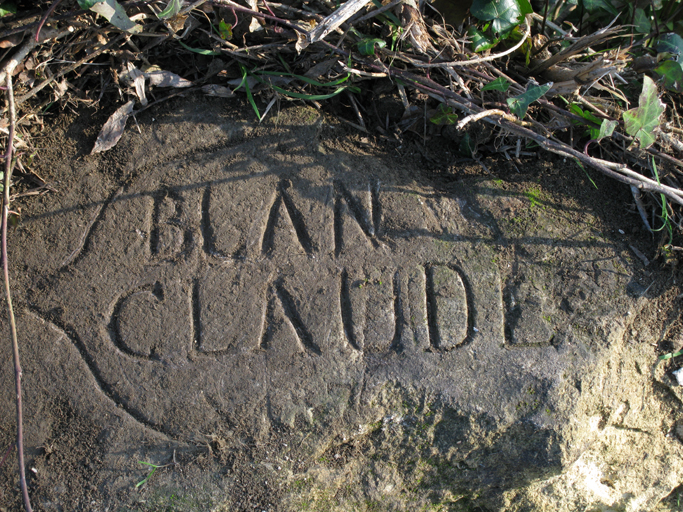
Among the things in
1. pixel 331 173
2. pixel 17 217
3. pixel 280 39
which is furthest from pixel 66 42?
pixel 331 173

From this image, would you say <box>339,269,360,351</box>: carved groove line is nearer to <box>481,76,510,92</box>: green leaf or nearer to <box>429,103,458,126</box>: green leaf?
<box>429,103,458,126</box>: green leaf

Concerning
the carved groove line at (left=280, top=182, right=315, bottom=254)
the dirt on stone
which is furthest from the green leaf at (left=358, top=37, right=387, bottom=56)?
the carved groove line at (left=280, top=182, right=315, bottom=254)

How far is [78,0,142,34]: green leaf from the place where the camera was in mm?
1652

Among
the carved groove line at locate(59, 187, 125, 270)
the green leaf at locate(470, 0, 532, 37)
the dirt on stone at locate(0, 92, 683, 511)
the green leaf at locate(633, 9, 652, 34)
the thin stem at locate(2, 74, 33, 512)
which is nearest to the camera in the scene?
the thin stem at locate(2, 74, 33, 512)

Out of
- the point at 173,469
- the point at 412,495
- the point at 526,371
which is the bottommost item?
the point at 412,495

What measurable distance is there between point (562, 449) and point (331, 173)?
4.41 ft

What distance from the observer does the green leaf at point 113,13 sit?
65.0 inches

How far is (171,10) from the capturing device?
5.62ft

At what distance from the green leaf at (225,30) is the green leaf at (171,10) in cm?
17

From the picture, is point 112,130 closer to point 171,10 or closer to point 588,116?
point 171,10

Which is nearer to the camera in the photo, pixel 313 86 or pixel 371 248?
pixel 371 248

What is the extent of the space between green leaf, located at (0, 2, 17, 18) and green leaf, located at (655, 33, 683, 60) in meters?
2.57

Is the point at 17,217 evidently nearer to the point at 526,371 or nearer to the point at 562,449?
the point at 526,371

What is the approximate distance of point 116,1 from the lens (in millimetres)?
1754
